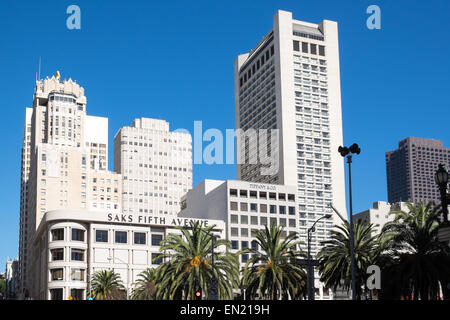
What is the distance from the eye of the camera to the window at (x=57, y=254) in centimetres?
12450

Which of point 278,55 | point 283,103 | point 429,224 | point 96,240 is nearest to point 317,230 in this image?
point 283,103

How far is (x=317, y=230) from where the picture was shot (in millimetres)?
181250

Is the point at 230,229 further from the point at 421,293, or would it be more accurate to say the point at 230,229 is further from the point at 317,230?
the point at 421,293

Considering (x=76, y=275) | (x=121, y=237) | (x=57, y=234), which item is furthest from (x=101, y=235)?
(x=76, y=275)

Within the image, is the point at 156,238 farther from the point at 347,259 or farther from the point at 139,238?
the point at 347,259

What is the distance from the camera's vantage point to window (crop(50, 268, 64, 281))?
123188mm

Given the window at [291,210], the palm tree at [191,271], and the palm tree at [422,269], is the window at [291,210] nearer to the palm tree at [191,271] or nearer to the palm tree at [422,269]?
the palm tree at [191,271]

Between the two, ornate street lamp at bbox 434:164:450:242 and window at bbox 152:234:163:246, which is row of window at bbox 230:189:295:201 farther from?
ornate street lamp at bbox 434:164:450:242

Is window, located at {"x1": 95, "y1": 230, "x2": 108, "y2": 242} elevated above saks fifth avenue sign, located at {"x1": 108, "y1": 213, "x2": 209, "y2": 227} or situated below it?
below

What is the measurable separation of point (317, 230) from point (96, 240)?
73.7m

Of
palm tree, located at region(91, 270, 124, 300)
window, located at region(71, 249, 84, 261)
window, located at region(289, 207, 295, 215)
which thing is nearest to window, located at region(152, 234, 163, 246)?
window, located at region(71, 249, 84, 261)

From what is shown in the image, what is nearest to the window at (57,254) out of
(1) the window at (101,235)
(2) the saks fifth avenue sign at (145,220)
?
(1) the window at (101,235)

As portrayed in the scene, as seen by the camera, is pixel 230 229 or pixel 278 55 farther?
pixel 278 55

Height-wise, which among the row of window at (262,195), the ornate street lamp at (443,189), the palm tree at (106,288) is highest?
the row of window at (262,195)
